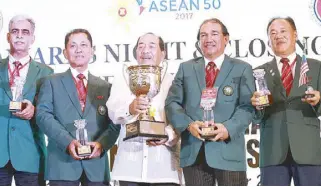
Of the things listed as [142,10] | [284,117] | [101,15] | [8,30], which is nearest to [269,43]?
[284,117]

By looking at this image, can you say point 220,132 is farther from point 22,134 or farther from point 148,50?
point 22,134

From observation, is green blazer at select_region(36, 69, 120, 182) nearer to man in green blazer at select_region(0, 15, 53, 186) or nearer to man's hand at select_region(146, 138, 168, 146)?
man in green blazer at select_region(0, 15, 53, 186)

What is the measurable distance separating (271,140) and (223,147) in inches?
12.2

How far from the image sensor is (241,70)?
3494mm

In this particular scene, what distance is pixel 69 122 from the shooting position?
3.60 metres

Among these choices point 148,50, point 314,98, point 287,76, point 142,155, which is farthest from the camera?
point 148,50

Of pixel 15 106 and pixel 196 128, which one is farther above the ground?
pixel 15 106

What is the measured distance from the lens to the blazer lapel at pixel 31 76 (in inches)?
147

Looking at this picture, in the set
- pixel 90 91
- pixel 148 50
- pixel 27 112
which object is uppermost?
pixel 148 50

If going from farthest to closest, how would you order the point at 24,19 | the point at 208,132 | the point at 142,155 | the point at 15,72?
the point at 24,19
the point at 15,72
the point at 142,155
the point at 208,132

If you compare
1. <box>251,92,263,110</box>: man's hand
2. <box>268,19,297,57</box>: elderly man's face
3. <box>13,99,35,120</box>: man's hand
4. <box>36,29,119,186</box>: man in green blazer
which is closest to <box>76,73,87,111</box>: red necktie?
<box>36,29,119,186</box>: man in green blazer

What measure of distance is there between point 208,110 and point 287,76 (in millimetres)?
563

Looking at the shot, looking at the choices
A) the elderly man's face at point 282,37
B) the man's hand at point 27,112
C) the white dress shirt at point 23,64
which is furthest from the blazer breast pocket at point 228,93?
the white dress shirt at point 23,64

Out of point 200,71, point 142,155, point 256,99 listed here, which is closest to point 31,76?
point 142,155
